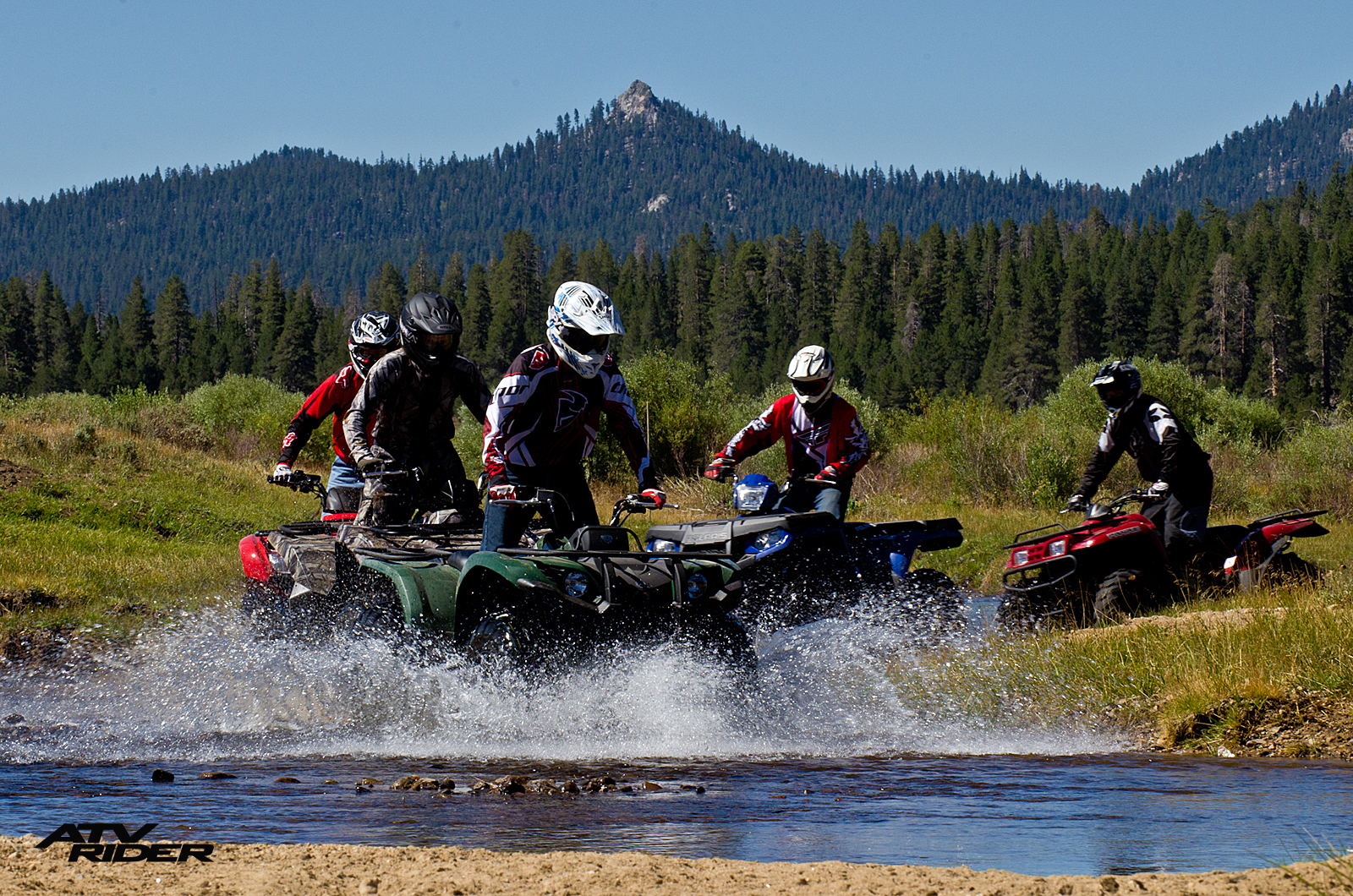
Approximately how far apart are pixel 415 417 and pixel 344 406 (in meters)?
1.01

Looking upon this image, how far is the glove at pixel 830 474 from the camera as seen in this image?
10250 mm

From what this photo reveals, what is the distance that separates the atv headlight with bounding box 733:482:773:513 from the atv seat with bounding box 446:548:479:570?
2.70 metres

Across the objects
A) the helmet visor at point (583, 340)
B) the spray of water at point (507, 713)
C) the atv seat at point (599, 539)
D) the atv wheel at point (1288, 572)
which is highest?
the helmet visor at point (583, 340)

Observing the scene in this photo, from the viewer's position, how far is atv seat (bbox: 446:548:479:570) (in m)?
7.42

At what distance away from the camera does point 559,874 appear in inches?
154

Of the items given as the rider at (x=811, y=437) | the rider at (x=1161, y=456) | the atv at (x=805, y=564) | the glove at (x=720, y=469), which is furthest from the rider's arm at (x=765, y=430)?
the rider at (x=1161, y=456)

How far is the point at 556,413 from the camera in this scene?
26.0ft

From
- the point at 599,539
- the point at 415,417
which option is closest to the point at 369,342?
the point at 415,417

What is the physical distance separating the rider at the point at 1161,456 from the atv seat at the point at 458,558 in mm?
5356

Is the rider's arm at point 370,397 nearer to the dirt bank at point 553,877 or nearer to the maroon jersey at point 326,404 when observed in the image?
the maroon jersey at point 326,404

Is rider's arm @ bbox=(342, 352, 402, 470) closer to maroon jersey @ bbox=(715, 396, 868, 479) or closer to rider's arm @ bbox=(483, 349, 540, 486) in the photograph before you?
rider's arm @ bbox=(483, 349, 540, 486)

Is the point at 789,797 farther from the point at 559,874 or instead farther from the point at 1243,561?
the point at 1243,561

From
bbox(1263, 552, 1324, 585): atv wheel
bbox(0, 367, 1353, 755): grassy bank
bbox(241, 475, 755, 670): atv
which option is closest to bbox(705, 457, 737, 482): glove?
bbox(0, 367, 1353, 755): grassy bank

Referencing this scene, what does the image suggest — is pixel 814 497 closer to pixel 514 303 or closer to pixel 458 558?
pixel 458 558
